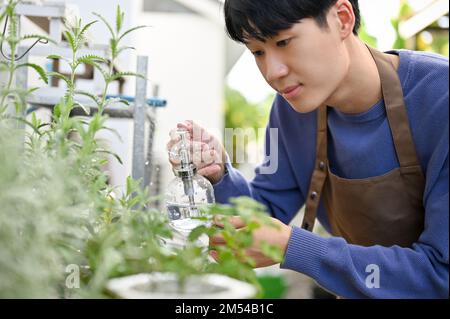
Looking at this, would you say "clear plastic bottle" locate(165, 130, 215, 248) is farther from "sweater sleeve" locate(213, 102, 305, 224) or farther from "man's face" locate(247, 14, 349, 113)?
"sweater sleeve" locate(213, 102, 305, 224)

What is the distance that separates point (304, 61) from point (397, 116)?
283 millimetres

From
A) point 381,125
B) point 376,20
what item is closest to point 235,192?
point 381,125

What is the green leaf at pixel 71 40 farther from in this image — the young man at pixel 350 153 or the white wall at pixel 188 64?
the white wall at pixel 188 64

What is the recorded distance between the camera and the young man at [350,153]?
102 centimetres

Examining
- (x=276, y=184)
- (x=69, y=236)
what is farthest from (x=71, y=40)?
(x=276, y=184)

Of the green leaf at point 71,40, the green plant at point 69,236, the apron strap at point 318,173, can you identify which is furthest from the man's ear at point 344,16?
the green plant at point 69,236

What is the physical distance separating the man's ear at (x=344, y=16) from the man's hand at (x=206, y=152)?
39cm

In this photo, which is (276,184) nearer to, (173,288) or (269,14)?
(269,14)

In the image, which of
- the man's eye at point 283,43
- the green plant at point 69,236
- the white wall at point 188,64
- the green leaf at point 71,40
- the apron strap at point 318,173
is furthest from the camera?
the white wall at point 188,64

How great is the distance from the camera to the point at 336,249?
3.37 feet

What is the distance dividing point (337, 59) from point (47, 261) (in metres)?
0.87

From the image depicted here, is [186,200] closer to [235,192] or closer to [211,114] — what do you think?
[235,192]

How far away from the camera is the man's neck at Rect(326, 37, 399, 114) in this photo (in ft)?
4.47

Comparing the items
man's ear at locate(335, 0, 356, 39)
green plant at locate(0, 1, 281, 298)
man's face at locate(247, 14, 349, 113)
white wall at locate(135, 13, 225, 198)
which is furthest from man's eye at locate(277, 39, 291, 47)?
white wall at locate(135, 13, 225, 198)
